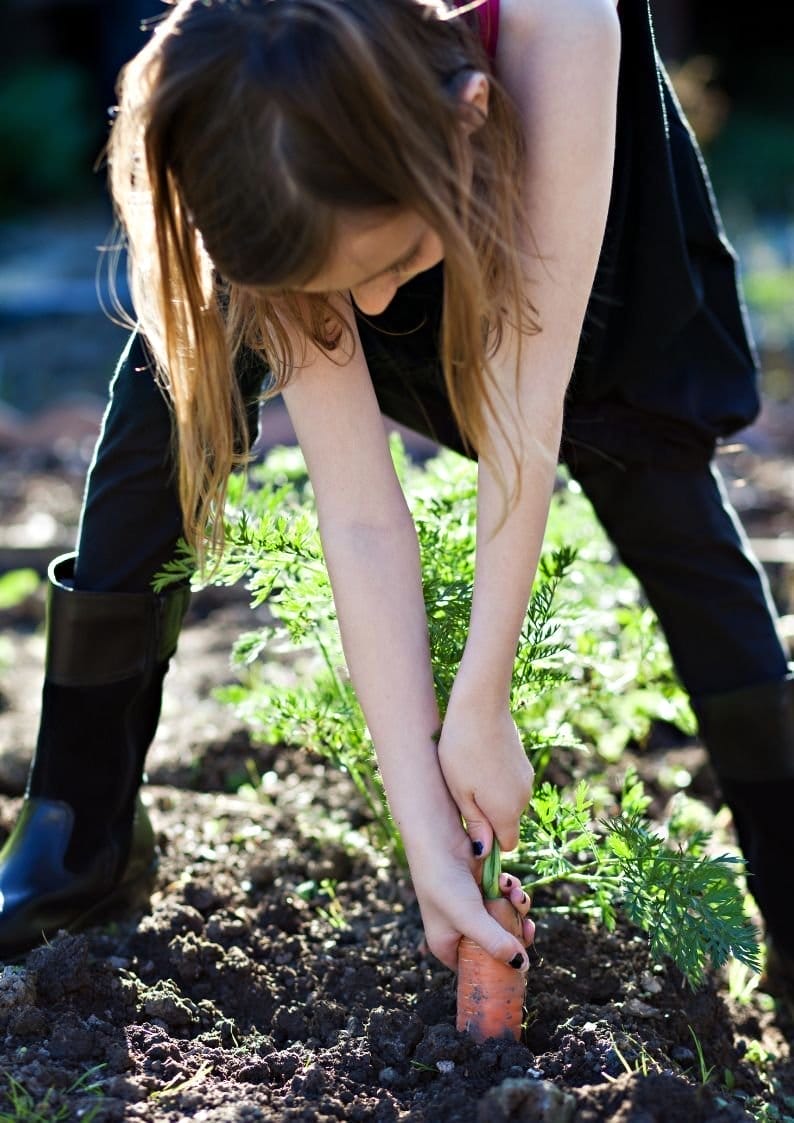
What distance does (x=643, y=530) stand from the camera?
7.64ft

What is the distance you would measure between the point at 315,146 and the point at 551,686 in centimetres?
85

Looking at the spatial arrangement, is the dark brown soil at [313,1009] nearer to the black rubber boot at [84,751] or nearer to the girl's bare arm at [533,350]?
the black rubber boot at [84,751]

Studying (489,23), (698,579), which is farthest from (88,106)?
(489,23)

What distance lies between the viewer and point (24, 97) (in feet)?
39.5

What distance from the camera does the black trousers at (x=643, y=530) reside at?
2166 millimetres

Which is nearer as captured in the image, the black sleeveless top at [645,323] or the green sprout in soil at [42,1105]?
the green sprout in soil at [42,1105]

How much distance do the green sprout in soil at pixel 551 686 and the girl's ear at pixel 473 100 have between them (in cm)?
64

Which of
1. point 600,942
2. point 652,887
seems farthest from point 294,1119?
point 600,942

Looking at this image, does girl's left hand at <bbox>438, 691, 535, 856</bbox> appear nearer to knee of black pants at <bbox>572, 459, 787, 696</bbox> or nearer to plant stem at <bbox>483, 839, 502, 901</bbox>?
plant stem at <bbox>483, 839, 502, 901</bbox>

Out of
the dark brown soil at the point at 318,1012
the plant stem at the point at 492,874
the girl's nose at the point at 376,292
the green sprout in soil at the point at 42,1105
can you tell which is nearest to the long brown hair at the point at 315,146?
the girl's nose at the point at 376,292

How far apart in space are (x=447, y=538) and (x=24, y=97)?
1116 cm

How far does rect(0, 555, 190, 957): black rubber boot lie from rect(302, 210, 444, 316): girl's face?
0.73 metres

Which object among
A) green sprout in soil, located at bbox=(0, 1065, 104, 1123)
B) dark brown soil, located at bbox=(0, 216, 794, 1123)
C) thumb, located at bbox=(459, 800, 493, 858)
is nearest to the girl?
thumb, located at bbox=(459, 800, 493, 858)

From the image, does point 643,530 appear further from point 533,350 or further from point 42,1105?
point 42,1105
